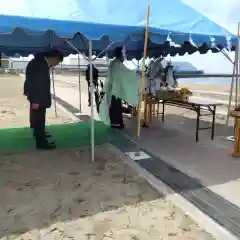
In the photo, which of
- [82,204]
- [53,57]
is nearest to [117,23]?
[53,57]

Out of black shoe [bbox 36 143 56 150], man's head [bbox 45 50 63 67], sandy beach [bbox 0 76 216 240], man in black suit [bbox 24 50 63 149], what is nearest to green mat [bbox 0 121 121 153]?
black shoe [bbox 36 143 56 150]

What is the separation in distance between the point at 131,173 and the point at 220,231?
1.75m

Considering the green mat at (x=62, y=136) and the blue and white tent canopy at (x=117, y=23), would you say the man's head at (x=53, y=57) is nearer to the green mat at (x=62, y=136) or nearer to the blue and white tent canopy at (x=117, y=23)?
the blue and white tent canopy at (x=117, y=23)

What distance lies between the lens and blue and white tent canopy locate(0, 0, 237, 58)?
3853 mm

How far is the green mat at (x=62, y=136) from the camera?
5.84m

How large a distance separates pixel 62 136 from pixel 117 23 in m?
3.06

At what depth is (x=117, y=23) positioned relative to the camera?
14.3 feet

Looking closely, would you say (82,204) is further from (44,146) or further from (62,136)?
(62,136)

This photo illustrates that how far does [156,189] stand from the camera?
3.85 meters

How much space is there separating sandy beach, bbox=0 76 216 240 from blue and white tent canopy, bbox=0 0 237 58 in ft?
6.14

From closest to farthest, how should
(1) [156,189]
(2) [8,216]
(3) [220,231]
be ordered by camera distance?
(3) [220,231] < (2) [8,216] < (1) [156,189]

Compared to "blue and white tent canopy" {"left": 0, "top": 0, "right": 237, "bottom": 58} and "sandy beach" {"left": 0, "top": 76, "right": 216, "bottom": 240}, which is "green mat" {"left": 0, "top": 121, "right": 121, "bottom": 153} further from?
"blue and white tent canopy" {"left": 0, "top": 0, "right": 237, "bottom": 58}

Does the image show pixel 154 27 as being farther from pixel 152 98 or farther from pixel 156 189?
pixel 152 98

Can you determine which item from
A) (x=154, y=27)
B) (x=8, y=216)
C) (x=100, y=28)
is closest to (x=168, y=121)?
(x=154, y=27)
